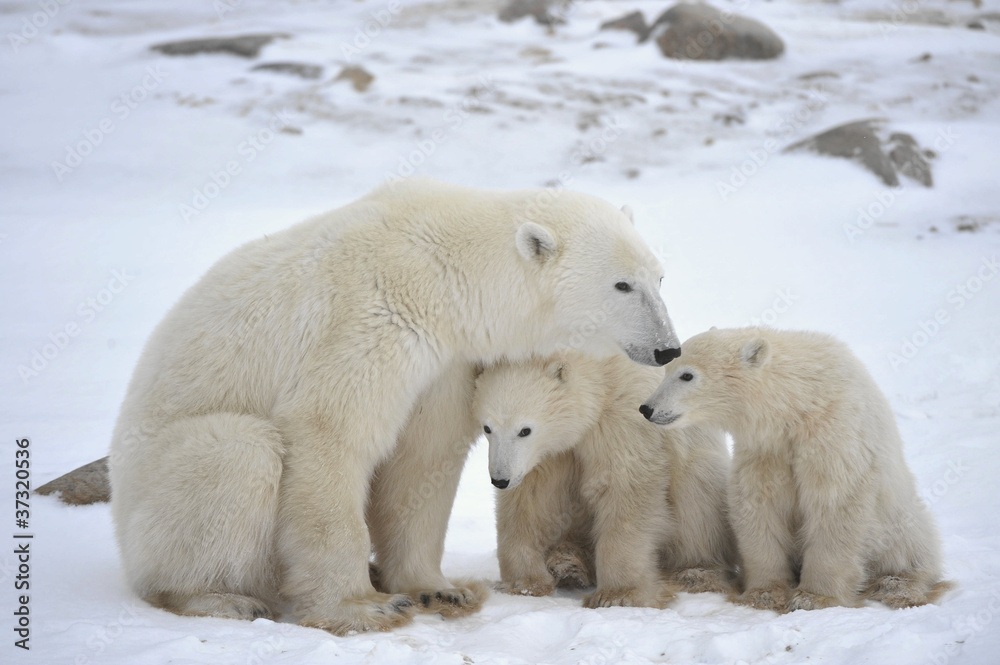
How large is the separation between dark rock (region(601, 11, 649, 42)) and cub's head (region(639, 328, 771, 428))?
55.7 feet

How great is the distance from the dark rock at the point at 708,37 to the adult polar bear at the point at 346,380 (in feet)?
52.7

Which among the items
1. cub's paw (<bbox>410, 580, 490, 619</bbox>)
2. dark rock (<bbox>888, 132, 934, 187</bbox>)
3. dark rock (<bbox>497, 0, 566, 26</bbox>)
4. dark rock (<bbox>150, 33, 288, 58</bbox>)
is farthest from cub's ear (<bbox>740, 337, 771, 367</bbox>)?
dark rock (<bbox>497, 0, 566, 26</bbox>)

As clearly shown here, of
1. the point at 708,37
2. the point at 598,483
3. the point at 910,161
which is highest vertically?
the point at 708,37

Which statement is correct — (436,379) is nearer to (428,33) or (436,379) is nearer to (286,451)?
(286,451)

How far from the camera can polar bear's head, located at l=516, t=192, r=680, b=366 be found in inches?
164

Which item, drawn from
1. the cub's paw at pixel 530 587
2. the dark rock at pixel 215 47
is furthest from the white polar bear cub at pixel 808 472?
the dark rock at pixel 215 47

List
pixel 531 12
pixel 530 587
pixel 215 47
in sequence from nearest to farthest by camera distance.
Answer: pixel 530 587 < pixel 215 47 < pixel 531 12

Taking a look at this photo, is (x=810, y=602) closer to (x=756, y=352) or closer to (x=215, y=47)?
(x=756, y=352)

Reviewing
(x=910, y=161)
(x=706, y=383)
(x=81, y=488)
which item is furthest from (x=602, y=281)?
(x=910, y=161)

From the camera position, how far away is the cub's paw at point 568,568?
4848 millimetres

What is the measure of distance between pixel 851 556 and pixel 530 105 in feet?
45.9

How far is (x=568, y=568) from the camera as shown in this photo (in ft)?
15.9

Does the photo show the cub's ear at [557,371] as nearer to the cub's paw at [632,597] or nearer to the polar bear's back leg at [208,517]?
the cub's paw at [632,597]

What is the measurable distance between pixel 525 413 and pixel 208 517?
1574 millimetres
